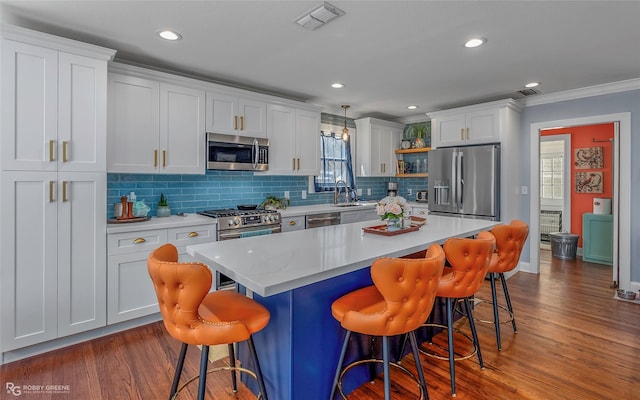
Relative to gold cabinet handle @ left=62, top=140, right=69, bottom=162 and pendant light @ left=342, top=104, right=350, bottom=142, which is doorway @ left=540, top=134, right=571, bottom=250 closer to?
pendant light @ left=342, top=104, right=350, bottom=142

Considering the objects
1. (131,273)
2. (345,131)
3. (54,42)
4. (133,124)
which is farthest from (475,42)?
(131,273)

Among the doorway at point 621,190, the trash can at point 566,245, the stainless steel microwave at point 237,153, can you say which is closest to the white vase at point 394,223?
the stainless steel microwave at point 237,153

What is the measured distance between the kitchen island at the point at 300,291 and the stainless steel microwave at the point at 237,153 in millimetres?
1720

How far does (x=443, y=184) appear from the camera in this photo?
489cm

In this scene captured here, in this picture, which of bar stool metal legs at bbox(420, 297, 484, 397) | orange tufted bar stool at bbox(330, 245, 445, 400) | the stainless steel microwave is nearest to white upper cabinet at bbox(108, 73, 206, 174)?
the stainless steel microwave

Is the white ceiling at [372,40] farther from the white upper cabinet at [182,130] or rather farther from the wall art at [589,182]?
the wall art at [589,182]

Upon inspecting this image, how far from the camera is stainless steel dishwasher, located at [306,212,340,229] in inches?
170

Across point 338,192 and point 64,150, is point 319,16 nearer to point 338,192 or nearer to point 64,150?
point 64,150

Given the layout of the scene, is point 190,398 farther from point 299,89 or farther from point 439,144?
point 439,144

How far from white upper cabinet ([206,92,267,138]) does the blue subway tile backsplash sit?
0.57 metres

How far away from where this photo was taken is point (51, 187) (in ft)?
8.31

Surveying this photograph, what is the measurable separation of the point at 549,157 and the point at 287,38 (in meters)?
5.76

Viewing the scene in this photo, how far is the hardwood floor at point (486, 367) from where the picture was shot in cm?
211

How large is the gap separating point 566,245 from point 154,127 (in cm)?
621
